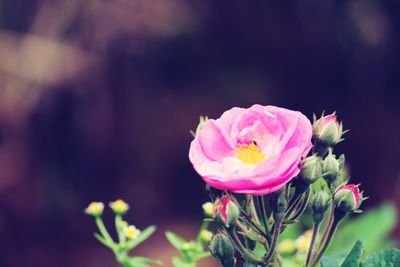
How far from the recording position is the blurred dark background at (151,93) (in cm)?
339

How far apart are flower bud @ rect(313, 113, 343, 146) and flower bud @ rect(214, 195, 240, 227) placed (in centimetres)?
19

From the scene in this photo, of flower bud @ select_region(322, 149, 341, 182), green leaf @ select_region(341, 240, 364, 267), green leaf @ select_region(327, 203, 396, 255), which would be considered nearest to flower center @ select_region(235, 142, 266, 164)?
flower bud @ select_region(322, 149, 341, 182)

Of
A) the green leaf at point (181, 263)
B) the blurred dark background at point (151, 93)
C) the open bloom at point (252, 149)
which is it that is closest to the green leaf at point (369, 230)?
the green leaf at point (181, 263)

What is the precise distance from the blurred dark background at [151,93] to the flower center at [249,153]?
2380 millimetres

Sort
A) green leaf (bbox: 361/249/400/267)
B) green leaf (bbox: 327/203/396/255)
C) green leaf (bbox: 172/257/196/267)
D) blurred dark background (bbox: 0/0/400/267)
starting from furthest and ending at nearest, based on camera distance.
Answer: blurred dark background (bbox: 0/0/400/267) < green leaf (bbox: 327/203/396/255) < green leaf (bbox: 172/257/196/267) < green leaf (bbox: 361/249/400/267)

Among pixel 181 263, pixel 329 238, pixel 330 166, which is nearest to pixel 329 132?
pixel 330 166

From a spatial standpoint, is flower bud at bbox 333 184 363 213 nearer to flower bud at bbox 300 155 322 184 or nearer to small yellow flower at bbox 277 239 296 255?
flower bud at bbox 300 155 322 184

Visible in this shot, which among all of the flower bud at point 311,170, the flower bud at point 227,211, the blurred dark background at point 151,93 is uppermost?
the blurred dark background at point 151,93

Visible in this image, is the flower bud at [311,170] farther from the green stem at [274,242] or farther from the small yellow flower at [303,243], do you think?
the small yellow flower at [303,243]

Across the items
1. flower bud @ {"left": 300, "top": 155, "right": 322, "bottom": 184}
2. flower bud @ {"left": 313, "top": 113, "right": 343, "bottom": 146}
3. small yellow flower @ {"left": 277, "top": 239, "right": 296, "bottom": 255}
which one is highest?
flower bud @ {"left": 313, "top": 113, "right": 343, "bottom": 146}

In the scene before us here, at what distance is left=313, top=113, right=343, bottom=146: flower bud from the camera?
1.07 meters

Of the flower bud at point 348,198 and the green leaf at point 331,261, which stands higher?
the flower bud at point 348,198

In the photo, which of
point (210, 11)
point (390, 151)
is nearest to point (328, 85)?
point (390, 151)

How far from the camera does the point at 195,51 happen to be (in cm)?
366
